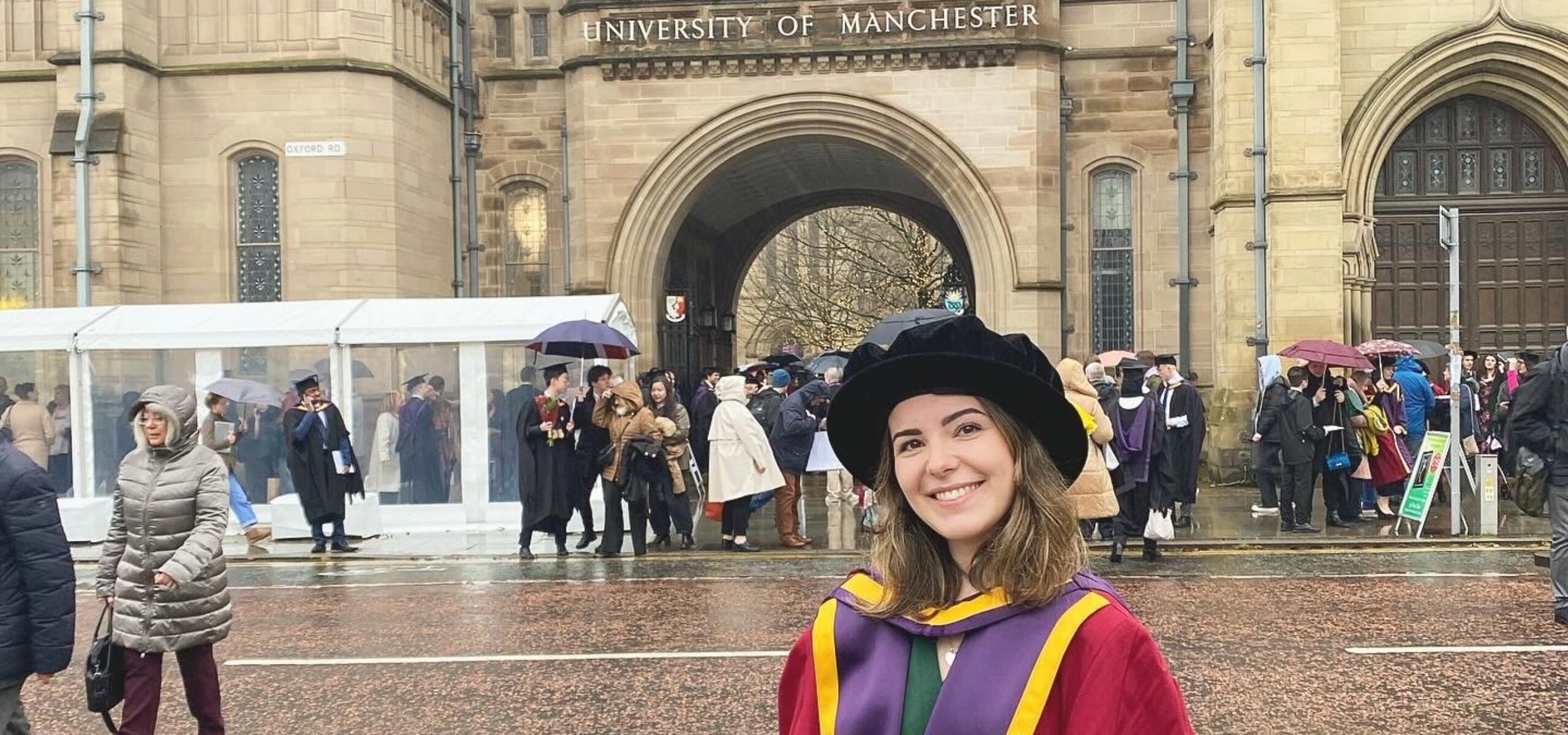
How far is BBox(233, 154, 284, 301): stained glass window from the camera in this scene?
18953 mm

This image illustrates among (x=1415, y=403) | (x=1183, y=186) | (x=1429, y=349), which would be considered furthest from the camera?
(x=1183, y=186)

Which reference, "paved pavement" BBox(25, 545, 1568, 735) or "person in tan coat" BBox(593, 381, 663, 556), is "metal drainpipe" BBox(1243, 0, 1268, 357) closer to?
"paved pavement" BBox(25, 545, 1568, 735)

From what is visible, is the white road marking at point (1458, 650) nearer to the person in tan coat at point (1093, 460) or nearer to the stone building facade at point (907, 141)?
the person in tan coat at point (1093, 460)

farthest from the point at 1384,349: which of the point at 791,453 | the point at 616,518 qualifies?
the point at 616,518

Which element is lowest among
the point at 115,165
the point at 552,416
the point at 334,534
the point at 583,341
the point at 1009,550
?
the point at 334,534

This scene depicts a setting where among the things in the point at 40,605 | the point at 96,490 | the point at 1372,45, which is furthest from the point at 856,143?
the point at 40,605

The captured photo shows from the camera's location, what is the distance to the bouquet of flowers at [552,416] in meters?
12.2

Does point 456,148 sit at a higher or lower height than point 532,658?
higher

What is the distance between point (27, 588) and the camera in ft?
15.0

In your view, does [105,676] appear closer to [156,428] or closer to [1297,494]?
[156,428]

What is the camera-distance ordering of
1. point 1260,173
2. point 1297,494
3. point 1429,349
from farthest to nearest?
point 1260,173 → point 1429,349 → point 1297,494

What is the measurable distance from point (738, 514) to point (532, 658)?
16.5 ft

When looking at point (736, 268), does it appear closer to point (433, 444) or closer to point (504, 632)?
point (433, 444)

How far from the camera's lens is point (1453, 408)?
12391mm
